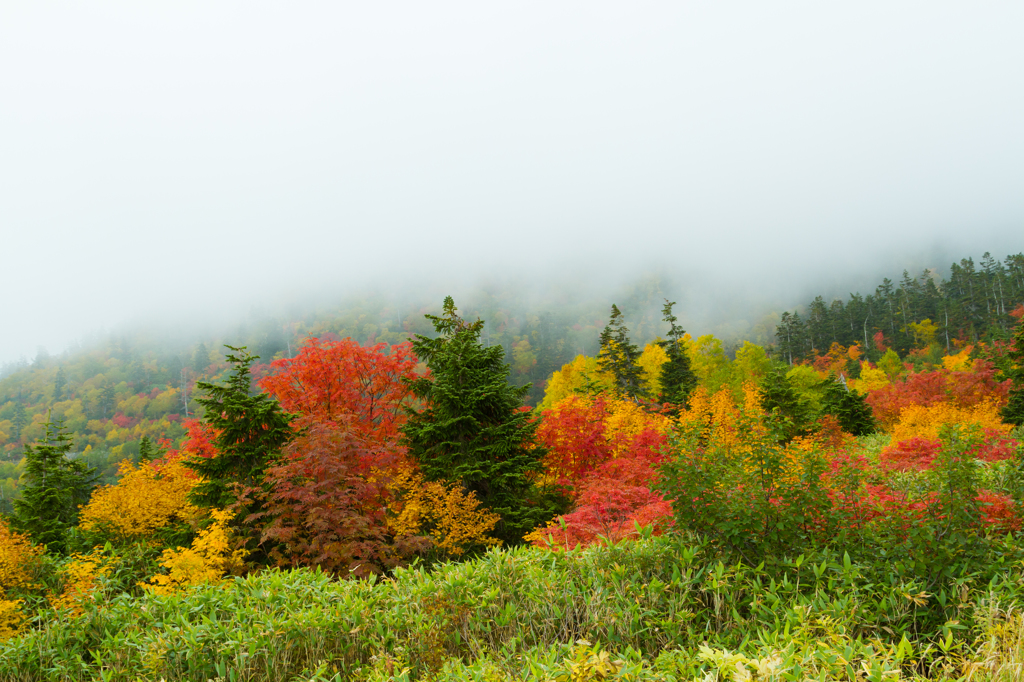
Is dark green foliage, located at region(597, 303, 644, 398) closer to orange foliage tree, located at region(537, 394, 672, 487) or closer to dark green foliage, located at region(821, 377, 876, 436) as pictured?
dark green foliage, located at region(821, 377, 876, 436)

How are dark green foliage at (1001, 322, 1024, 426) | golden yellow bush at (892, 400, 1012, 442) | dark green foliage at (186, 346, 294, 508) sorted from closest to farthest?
dark green foliage at (186, 346, 294, 508) < dark green foliage at (1001, 322, 1024, 426) < golden yellow bush at (892, 400, 1012, 442)

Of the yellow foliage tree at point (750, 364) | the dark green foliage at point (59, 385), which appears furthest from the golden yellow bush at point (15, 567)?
the dark green foliage at point (59, 385)

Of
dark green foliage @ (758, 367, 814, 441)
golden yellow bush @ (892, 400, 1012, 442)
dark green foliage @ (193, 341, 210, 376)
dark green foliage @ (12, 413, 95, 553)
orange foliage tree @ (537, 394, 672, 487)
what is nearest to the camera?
orange foliage tree @ (537, 394, 672, 487)

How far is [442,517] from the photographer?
13367 millimetres

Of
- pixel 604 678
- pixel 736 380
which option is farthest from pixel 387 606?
pixel 736 380

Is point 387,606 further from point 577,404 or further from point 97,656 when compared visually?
point 577,404

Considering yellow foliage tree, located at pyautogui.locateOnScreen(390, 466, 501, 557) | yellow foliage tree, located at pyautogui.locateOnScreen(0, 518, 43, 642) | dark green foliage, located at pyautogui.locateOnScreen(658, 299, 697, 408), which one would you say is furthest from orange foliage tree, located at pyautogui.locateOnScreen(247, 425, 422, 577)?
dark green foliage, located at pyautogui.locateOnScreen(658, 299, 697, 408)

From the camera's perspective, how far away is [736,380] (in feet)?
116

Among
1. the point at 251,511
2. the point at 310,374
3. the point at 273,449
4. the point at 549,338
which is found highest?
the point at 310,374

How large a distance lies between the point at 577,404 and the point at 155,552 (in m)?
14.5

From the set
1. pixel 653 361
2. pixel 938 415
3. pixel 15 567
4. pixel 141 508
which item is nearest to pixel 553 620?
pixel 15 567

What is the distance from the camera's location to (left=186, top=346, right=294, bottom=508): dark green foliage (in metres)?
12.4

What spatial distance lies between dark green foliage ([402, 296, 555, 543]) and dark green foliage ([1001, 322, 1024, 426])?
75.2ft

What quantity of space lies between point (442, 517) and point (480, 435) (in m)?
2.98
